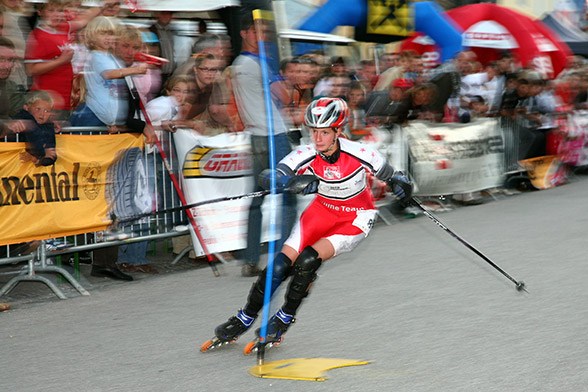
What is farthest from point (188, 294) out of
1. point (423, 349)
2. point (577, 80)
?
point (577, 80)

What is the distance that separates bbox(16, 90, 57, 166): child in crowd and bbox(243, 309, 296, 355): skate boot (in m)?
2.91

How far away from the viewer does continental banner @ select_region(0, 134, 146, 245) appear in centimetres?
748

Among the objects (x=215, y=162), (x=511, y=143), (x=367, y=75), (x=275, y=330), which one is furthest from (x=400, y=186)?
(x=511, y=143)

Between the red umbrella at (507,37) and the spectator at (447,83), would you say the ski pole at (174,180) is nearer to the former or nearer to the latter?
the spectator at (447,83)

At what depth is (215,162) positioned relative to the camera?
898 centimetres

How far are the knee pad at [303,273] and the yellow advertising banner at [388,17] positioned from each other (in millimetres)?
8244

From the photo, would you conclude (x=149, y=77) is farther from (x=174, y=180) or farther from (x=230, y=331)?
(x=230, y=331)

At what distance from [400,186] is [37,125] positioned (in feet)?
11.0

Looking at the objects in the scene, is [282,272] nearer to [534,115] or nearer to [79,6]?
[79,6]

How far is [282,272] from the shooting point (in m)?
5.84

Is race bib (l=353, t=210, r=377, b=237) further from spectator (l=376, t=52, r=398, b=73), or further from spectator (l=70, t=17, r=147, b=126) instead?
spectator (l=376, t=52, r=398, b=73)

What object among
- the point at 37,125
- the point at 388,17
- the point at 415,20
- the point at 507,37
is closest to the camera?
the point at 37,125

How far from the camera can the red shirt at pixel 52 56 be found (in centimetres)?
785

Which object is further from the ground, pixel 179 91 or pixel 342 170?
pixel 179 91
